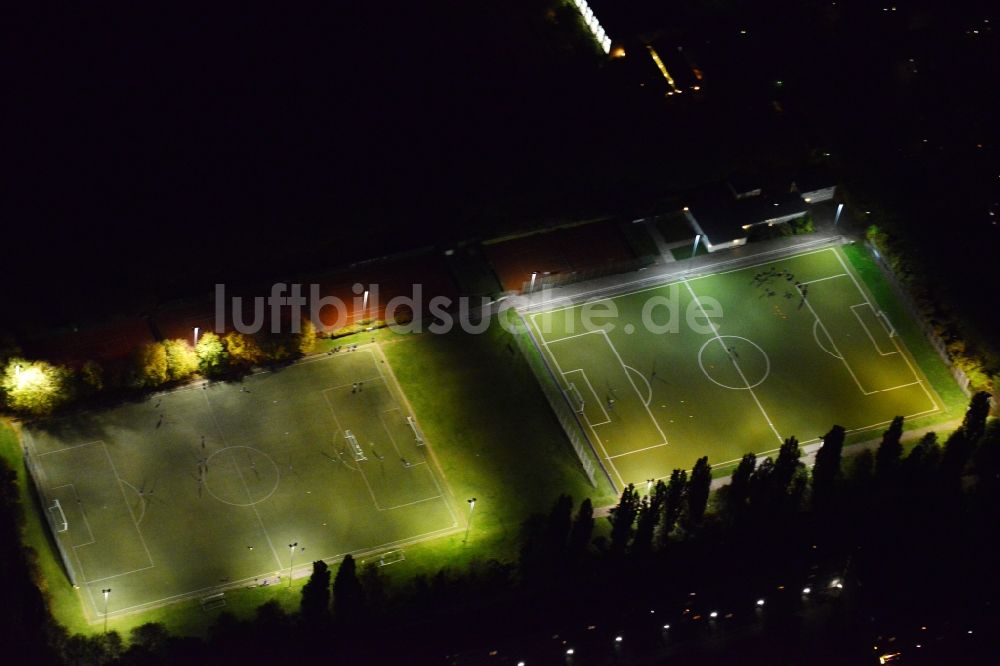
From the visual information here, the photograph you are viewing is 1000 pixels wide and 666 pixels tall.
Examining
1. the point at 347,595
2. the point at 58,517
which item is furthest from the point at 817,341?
the point at 58,517

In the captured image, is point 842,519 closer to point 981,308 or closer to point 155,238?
point 981,308

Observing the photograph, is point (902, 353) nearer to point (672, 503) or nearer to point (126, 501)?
point (672, 503)

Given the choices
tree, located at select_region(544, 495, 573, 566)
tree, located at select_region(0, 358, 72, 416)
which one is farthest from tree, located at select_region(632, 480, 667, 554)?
tree, located at select_region(0, 358, 72, 416)

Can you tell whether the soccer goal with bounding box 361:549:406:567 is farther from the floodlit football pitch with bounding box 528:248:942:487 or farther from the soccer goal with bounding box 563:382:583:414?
the soccer goal with bounding box 563:382:583:414

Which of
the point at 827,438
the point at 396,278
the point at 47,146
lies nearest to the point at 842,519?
the point at 827,438

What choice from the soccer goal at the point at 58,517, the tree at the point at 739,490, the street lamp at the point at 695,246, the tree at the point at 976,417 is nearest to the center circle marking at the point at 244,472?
the soccer goal at the point at 58,517
